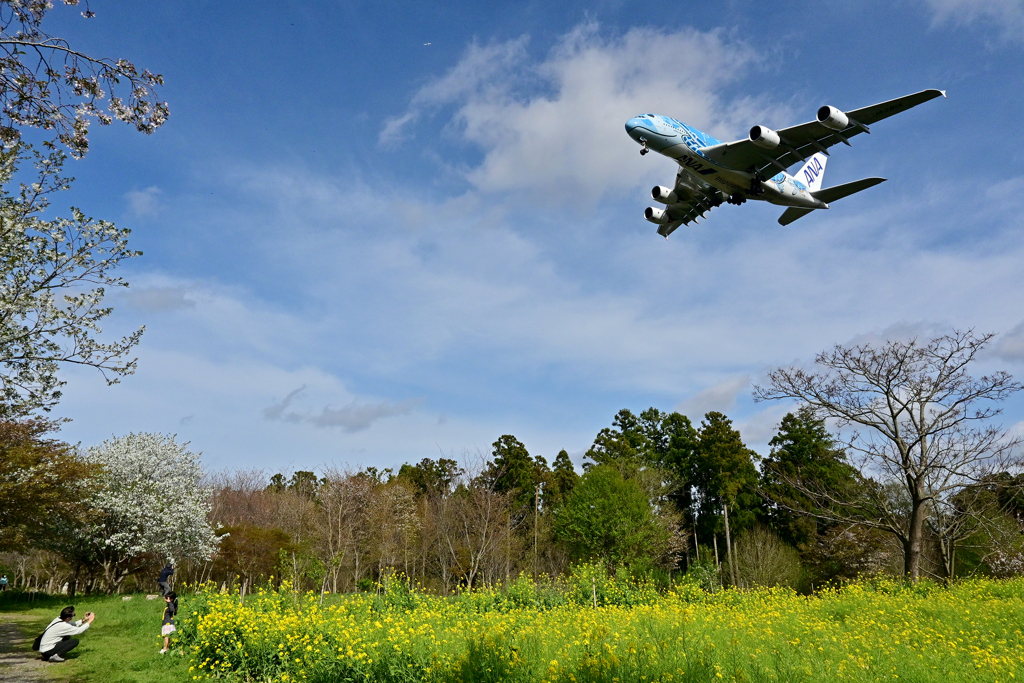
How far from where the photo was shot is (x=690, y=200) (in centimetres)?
1539

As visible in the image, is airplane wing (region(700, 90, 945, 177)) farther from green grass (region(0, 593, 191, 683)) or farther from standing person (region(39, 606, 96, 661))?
standing person (region(39, 606, 96, 661))

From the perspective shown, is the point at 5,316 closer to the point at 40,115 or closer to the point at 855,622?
the point at 40,115

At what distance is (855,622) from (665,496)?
3105cm

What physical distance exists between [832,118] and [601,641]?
10.2 meters

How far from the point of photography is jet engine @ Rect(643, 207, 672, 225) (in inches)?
634

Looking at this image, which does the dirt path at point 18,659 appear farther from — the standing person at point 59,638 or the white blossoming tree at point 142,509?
the white blossoming tree at point 142,509

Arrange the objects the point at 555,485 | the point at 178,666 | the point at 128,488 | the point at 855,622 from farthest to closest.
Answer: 1. the point at 555,485
2. the point at 128,488
3. the point at 855,622
4. the point at 178,666

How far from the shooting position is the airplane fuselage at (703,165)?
1341cm

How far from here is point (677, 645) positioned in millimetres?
7383

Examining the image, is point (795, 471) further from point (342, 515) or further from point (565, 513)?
point (342, 515)

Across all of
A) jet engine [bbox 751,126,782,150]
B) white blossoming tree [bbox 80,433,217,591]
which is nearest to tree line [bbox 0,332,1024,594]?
white blossoming tree [bbox 80,433,217,591]

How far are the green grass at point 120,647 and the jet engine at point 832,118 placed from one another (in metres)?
14.7

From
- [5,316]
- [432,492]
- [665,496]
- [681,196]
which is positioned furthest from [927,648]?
[665,496]

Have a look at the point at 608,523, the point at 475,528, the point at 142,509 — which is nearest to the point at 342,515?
the point at 475,528
